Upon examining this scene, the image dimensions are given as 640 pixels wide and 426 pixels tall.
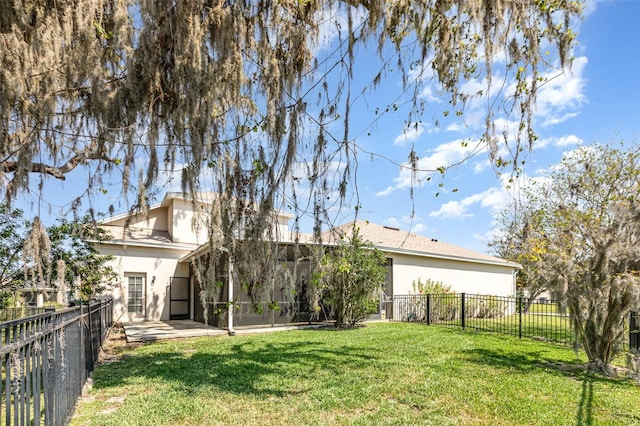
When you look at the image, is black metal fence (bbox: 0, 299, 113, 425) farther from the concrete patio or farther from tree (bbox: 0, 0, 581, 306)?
the concrete patio

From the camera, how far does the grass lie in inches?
170

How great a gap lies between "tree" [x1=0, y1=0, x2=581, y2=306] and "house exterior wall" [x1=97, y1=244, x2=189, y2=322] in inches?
413

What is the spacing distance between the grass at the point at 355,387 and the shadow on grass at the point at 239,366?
0.02 meters

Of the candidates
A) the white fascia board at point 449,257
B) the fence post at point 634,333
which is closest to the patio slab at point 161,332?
the white fascia board at point 449,257

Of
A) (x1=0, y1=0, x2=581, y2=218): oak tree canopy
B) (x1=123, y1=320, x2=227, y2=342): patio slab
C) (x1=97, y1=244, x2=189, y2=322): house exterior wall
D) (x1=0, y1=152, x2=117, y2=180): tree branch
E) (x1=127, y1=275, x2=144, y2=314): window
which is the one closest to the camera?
(x1=0, y1=0, x2=581, y2=218): oak tree canopy

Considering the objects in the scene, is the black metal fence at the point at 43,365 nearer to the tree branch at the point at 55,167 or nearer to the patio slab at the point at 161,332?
the tree branch at the point at 55,167

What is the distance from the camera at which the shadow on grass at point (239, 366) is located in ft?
18.3

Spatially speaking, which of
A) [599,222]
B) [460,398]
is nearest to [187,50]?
[460,398]

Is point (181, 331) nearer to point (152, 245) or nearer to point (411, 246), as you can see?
point (152, 245)

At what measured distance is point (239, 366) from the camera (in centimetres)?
662

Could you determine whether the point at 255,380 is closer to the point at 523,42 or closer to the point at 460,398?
the point at 460,398

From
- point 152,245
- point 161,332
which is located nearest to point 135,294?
point 152,245

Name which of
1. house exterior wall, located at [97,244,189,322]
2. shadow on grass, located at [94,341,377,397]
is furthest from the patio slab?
house exterior wall, located at [97,244,189,322]

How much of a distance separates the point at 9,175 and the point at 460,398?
5.89 m
